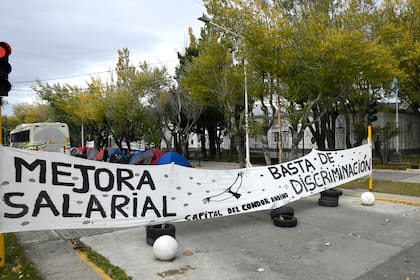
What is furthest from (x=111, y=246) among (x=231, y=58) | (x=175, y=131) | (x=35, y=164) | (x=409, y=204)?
(x=175, y=131)

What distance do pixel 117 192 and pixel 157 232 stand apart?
3.45ft

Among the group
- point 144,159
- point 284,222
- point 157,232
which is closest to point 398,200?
point 284,222

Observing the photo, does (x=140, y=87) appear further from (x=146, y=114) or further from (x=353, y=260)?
(x=353, y=260)

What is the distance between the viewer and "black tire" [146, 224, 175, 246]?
572cm

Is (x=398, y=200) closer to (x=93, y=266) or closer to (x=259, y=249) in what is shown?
(x=259, y=249)

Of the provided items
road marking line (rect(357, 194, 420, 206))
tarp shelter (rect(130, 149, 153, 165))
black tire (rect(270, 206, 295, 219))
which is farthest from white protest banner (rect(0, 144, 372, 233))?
tarp shelter (rect(130, 149, 153, 165))

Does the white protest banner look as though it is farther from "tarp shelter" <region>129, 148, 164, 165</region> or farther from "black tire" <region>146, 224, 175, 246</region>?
"tarp shelter" <region>129, 148, 164, 165</region>

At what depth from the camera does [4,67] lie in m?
5.04

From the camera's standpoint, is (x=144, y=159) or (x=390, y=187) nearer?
(x=390, y=187)

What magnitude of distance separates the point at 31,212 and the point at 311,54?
34.2 feet

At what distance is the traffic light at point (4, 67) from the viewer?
5.02m

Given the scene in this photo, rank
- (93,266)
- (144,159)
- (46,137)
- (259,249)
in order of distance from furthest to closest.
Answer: (46,137) < (144,159) < (259,249) < (93,266)

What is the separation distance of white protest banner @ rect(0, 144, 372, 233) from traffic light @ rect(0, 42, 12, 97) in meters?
1.13

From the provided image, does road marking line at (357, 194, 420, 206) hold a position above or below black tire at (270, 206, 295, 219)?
below
